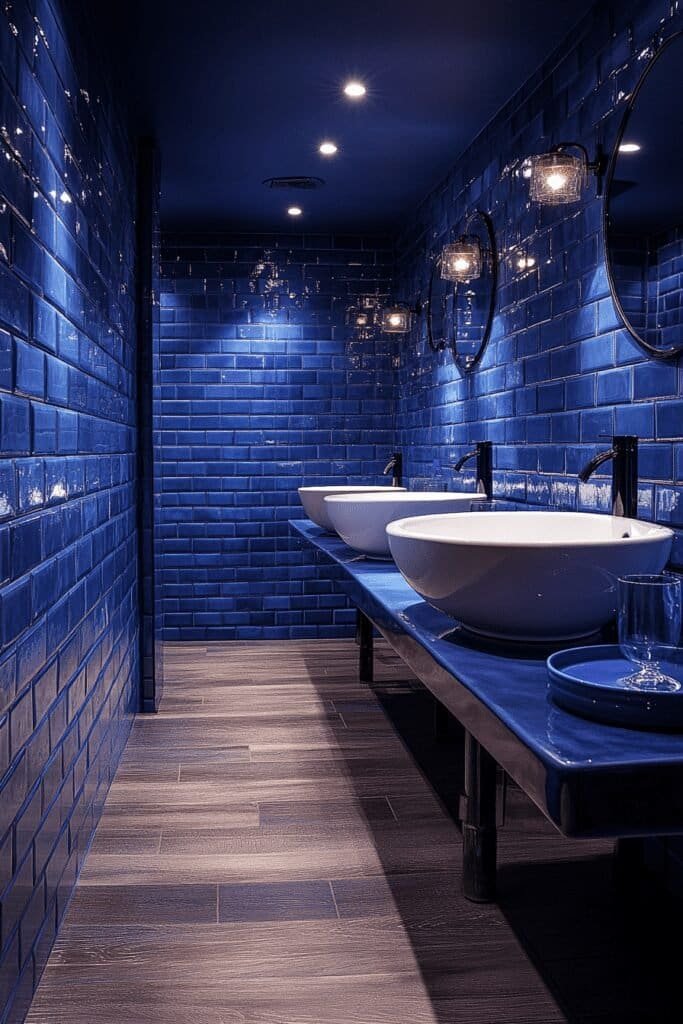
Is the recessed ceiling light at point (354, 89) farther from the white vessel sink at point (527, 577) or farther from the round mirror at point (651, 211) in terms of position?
the white vessel sink at point (527, 577)

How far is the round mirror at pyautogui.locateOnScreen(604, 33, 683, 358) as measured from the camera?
206 cm

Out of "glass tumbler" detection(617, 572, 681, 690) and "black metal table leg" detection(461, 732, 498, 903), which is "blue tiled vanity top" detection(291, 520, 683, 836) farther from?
"black metal table leg" detection(461, 732, 498, 903)

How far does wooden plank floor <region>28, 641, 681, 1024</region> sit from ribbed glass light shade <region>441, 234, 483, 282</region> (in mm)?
1800

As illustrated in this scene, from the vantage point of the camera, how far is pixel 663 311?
6.99 feet

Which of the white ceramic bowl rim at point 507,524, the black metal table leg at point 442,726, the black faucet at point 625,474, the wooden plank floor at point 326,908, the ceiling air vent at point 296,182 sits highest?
the ceiling air vent at point 296,182

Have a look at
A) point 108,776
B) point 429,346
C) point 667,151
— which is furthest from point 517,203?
point 108,776

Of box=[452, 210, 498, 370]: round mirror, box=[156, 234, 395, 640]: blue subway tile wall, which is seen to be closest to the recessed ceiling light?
box=[452, 210, 498, 370]: round mirror

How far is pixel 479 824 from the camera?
88.2 inches

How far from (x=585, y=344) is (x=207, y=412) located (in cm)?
320

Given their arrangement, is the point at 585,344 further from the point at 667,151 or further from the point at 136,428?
the point at 136,428

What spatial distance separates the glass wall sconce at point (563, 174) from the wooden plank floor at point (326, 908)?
5.91ft

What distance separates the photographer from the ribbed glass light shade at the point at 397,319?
4867mm

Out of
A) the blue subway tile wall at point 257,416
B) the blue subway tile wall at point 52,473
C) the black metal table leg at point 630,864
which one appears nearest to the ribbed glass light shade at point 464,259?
the blue subway tile wall at point 52,473

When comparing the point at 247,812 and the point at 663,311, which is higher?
the point at 663,311
